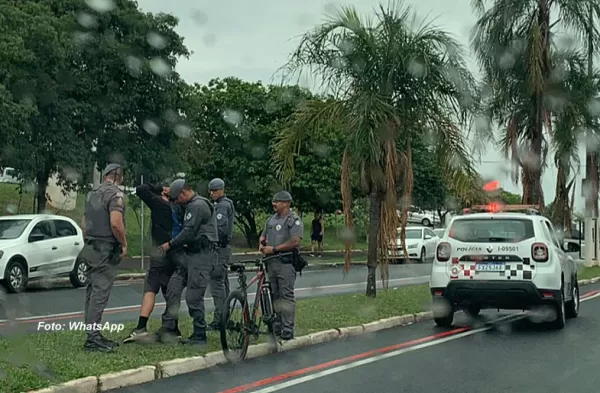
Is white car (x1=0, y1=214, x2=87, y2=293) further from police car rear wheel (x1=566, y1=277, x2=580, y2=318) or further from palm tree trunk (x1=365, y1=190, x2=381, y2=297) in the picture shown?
police car rear wheel (x1=566, y1=277, x2=580, y2=318)

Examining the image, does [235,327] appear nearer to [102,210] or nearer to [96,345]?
[96,345]

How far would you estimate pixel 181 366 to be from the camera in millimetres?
8375

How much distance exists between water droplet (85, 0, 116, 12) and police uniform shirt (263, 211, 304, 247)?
16511 millimetres

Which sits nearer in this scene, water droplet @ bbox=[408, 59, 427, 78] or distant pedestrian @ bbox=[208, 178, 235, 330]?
distant pedestrian @ bbox=[208, 178, 235, 330]

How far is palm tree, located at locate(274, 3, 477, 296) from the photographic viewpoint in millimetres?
14188

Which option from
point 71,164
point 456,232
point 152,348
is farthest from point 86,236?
point 71,164

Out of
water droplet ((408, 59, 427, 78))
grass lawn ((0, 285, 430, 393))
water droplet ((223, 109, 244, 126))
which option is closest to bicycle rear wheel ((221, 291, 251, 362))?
grass lawn ((0, 285, 430, 393))

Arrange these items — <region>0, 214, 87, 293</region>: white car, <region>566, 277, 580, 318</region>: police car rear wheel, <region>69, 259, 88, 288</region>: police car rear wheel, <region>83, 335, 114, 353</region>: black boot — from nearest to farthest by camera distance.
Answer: <region>83, 335, 114, 353</region>: black boot → <region>566, 277, 580, 318</region>: police car rear wheel → <region>0, 214, 87, 293</region>: white car → <region>69, 259, 88, 288</region>: police car rear wheel

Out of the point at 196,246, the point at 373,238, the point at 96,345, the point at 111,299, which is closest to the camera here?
the point at 96,345

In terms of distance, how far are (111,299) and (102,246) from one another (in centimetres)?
703

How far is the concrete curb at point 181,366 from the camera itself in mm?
7322

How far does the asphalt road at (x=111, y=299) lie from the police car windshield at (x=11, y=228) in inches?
46.5

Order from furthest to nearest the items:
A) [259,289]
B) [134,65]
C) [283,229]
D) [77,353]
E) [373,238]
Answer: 1. [134,65]
2. [373,238]
3. [283,229]
4. [259,289]
5. [77,353]

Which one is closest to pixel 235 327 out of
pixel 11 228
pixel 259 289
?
pixel 259 289
